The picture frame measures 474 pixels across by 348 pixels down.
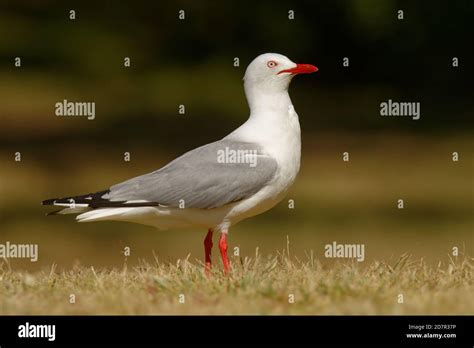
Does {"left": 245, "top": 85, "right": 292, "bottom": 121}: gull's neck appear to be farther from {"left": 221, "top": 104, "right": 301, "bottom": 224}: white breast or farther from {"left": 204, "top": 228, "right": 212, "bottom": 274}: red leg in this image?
{"left": 204, "top": 228, "right": 212, "bottom": 274}: red leg

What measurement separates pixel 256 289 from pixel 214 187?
1281 millimetres

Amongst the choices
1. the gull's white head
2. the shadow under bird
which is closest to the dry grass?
the shadow under bird

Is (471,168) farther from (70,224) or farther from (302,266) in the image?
(302,266)

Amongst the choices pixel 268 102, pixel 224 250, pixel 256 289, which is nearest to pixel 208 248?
pixel 224 250

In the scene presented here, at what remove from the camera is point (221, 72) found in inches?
870

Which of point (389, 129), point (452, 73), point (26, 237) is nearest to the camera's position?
point (26, 237)

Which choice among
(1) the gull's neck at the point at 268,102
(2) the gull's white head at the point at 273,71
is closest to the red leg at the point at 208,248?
(1) the gull's neck at the point at 268,102

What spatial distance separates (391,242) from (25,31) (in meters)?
12.8

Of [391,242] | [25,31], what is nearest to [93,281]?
[391,242]

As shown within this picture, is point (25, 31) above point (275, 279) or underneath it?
above

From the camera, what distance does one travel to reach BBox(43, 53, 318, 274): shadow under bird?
7.08m

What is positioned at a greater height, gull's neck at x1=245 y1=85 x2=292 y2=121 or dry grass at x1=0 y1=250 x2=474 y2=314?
gull's neck at x1=245 y1=85 x2=292 y2=121

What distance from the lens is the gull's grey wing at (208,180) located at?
7.06m

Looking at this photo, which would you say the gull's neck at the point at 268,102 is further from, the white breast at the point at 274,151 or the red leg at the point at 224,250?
the red leg at the point at 224,250
